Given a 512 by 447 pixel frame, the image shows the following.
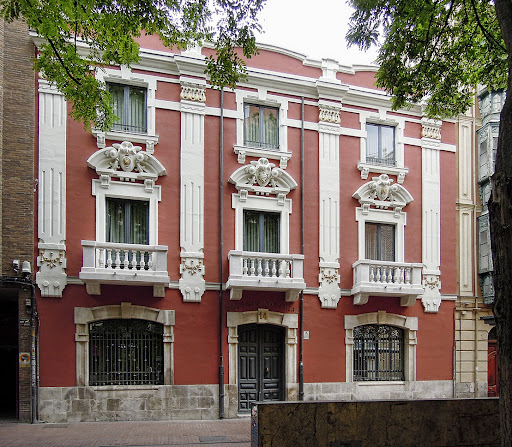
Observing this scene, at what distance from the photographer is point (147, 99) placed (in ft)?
53.6

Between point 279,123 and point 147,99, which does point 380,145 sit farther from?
point 147,99

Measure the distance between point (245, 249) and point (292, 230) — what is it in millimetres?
1691

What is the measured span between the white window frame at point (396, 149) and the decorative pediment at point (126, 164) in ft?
22.7

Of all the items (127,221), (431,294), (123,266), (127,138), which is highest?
(127,138)

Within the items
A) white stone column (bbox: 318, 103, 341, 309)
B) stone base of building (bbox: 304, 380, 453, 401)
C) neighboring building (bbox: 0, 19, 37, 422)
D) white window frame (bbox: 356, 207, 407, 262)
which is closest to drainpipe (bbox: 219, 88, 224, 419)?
stone base of building (bbox: 304, 380, 453, 401)

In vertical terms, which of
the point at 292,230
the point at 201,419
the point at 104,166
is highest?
the point at 104,166

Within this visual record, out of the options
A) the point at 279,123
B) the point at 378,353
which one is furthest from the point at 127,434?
the point at 279,123

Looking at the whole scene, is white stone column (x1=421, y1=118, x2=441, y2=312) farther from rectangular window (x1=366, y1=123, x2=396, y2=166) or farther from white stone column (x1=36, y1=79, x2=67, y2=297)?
white stone column (x1=36, y1=79, x2=67, y2=297)

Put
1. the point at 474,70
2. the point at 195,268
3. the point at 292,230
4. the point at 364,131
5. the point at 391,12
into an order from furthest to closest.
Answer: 1. the point at 364,131
2. the point at 292,230
3. the point at 195,268
4. the point at 474,70
5. the point at 391,12

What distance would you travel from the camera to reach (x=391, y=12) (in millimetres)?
12203

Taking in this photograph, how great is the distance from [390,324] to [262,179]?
6541mm

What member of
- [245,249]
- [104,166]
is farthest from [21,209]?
[245,249]

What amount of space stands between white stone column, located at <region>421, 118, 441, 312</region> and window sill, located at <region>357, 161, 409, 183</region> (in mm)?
958

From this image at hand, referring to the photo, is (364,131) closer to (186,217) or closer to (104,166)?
(186,217)
